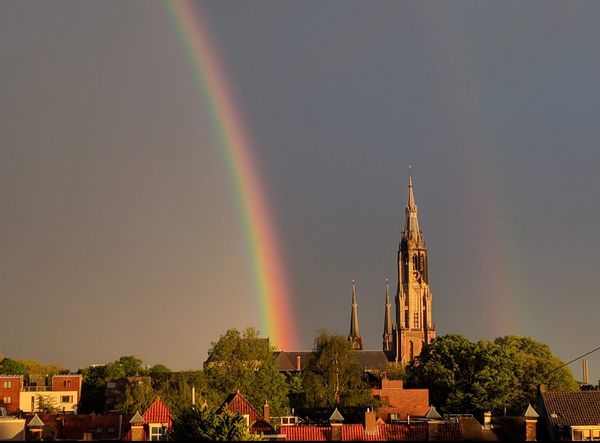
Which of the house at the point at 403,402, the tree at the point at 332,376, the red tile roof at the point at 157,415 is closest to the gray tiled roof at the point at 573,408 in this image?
the house at the point at 403,402

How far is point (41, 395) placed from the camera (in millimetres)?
150500

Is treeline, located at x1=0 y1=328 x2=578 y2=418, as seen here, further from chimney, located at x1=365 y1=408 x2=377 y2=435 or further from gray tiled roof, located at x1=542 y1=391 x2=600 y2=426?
chimney, located at x1=365 y1=408 x2=377 y2=435

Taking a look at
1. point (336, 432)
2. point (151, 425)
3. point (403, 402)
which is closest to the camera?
point (336, 432)

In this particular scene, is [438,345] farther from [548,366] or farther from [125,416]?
[125,416]

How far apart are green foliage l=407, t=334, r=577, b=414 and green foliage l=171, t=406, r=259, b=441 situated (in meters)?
65.0

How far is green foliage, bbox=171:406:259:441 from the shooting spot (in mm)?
56188

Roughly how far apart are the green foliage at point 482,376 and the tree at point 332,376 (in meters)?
9.44

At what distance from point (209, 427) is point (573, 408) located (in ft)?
119

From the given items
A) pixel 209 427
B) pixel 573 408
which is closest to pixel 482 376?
pixel 573 408

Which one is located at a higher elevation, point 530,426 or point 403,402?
point 403,402

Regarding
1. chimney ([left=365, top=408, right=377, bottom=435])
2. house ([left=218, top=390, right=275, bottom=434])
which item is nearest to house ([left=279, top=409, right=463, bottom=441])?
chimney ([left=365, top=408, right=377, bottom=435])

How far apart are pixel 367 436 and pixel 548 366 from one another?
224 ft

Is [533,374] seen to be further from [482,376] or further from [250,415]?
[250,415]

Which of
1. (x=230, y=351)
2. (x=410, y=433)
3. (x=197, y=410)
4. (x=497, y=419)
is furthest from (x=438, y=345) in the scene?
(x=197, y=410)
